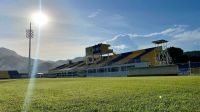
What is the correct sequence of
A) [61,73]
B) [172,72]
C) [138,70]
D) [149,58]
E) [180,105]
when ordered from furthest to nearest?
[61,73]
[149,58]
[138,70]
[172,72]
[180,105]

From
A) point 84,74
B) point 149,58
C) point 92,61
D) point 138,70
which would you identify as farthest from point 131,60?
point 92,61

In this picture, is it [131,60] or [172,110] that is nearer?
[172,110]

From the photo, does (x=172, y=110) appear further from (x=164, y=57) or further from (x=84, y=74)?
(x=84, y=74)

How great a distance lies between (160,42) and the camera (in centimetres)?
5356

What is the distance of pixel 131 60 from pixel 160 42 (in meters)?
6.44

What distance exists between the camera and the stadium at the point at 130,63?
41.2 meters

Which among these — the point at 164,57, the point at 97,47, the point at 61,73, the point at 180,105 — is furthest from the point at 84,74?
the point at 180,105

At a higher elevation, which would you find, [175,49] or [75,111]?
[175,49]

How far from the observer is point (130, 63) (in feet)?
181

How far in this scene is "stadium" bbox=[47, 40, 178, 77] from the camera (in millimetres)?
41219

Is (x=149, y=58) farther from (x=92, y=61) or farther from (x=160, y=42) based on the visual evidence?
(x=92, y=61)

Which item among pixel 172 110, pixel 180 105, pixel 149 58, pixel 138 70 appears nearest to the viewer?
pixel 172 110

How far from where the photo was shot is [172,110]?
4969mm

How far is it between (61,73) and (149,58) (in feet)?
119
